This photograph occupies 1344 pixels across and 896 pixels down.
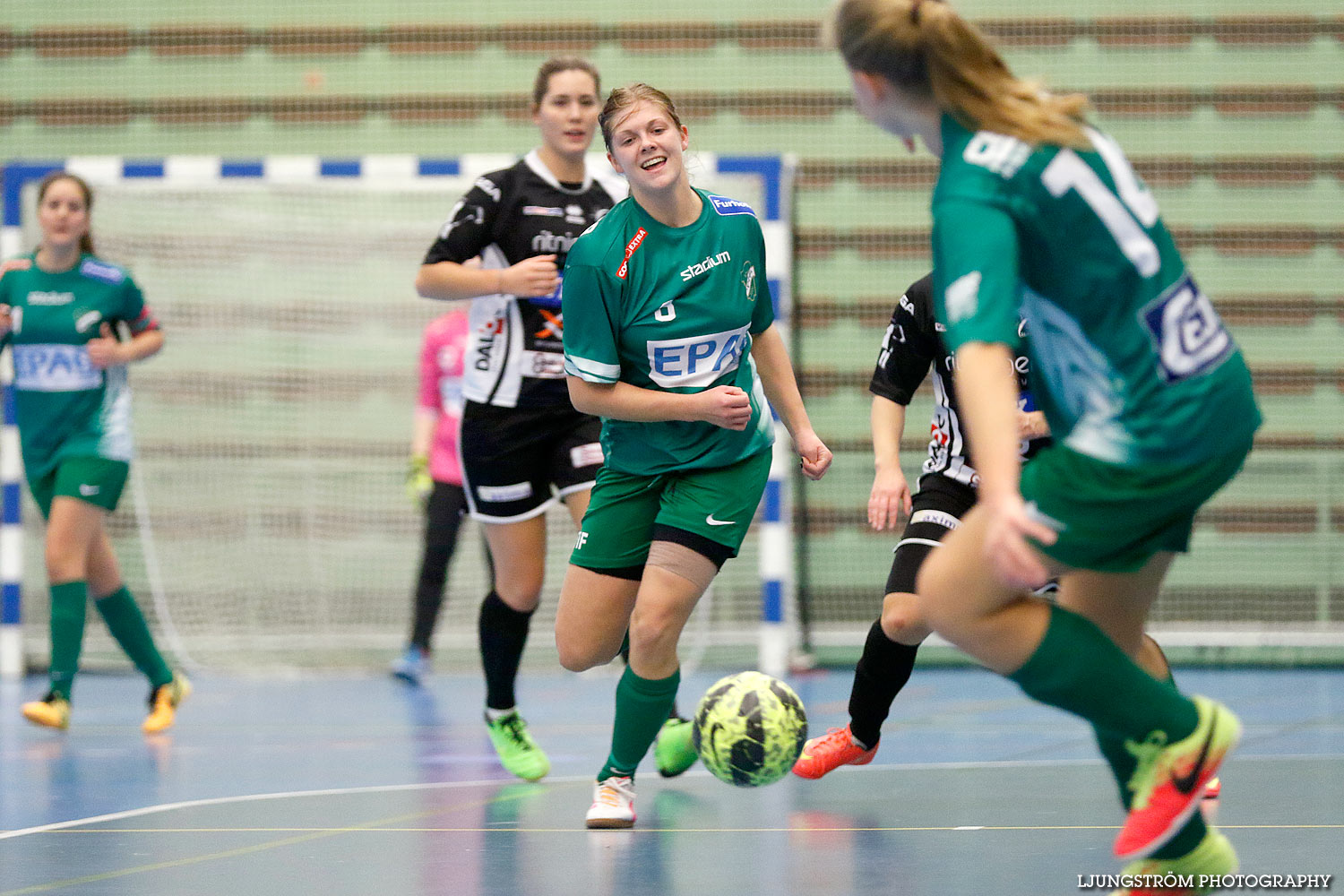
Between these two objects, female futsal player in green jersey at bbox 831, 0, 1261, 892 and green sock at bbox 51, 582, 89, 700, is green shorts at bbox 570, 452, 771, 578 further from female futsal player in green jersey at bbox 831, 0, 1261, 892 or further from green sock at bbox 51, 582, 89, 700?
green sock at bbox 51, 582, 89, 700

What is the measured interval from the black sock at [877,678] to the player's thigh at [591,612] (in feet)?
2.19

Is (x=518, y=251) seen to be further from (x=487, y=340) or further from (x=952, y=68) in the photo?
(x=952, y=68)

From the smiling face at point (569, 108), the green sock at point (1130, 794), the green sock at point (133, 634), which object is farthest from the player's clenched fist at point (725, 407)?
the green sock at point (133, 634)

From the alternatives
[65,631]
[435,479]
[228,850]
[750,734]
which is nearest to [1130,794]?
[750,734]

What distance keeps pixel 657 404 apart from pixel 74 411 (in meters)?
3.25

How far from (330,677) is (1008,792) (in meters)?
4.39

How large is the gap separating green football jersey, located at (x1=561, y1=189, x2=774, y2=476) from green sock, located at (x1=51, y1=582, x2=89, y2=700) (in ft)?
9.70

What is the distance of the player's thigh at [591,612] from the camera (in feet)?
12.1

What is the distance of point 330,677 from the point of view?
24.8ft

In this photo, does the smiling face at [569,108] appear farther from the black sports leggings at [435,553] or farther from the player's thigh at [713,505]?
the black sports leggings at [435,553]

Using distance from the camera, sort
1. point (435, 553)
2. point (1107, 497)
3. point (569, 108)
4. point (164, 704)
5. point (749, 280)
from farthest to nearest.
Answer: point (435, 553) → point (164, 704) → point (569, 108) → point (749, 280) → point (1107, 497)

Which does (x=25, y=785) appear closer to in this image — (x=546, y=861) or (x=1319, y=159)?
(x=546, y=861)

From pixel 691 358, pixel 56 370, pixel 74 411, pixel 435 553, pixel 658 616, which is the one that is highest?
pixel 691 358

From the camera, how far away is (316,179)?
736 cm
